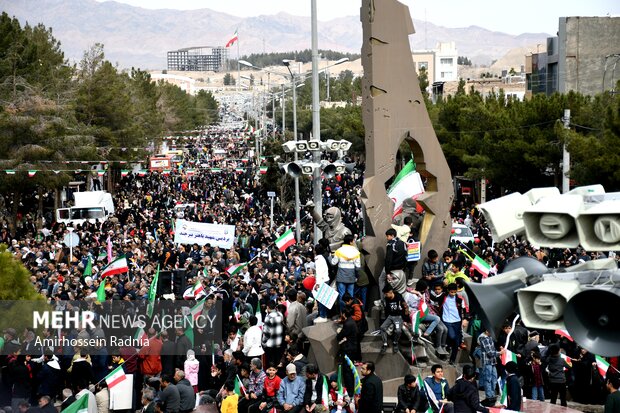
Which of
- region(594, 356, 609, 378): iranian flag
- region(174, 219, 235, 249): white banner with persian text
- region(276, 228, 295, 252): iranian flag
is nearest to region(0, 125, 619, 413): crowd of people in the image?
region(594, 356, 609, 378): iranian flag

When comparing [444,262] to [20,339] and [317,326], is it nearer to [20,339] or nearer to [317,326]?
[317,326]

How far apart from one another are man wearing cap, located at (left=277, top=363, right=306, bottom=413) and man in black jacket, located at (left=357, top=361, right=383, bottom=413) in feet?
2.99

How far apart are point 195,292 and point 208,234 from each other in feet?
26.8

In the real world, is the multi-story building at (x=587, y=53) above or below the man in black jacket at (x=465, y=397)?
above

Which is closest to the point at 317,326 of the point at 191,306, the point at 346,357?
the point at 346,357

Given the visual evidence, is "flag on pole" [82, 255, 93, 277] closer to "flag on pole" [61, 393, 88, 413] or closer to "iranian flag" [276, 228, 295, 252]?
"iranian flag" [276, 228, 295, 252]

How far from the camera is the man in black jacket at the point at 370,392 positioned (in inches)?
555

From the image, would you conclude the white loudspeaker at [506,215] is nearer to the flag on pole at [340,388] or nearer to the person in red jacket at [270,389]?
the flag on pole at [340,388]

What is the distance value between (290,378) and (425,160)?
596 centimetres

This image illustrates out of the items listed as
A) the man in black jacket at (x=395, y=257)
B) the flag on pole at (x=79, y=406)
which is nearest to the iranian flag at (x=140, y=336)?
the flag on pole at (x=79, y=406)

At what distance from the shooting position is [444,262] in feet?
64.4

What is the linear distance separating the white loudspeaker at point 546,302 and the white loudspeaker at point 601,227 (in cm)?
32

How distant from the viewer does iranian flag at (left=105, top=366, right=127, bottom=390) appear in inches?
639

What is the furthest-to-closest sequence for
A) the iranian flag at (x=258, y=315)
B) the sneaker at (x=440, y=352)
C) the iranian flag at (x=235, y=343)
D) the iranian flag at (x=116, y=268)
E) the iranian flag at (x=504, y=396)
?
1. the iranian flag at (x=116, y=268)
2. the iranian flag at (x=258, y=315)
3. the iranian flag at (x=235, y=343)
4. the sneaker at (x=440, y=352)
5. the iranian flag at (x=504, y=396)
